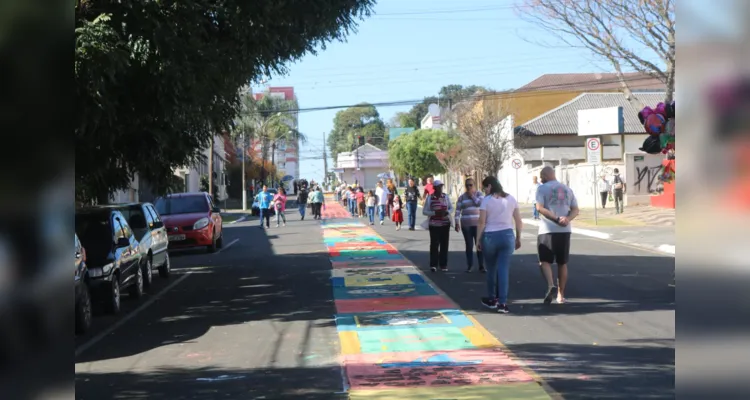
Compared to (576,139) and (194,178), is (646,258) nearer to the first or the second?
(576,139)

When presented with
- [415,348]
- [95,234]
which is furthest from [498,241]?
[95,234]

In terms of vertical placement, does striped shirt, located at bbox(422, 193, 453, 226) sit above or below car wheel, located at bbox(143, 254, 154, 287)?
above

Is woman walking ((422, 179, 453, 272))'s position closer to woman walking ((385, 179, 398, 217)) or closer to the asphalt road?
the asphalt road

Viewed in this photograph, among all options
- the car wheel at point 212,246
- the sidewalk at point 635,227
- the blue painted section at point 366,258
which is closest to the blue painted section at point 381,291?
the blue painted section at point 366,258

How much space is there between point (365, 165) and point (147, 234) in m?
107

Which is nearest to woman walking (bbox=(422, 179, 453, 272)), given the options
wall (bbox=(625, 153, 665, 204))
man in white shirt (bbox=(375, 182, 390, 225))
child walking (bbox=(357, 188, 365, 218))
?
man in white shirt (bbox=(375, 182, 390, 225))

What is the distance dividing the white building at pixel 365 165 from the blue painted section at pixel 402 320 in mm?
106947

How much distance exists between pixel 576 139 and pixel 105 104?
162 ft

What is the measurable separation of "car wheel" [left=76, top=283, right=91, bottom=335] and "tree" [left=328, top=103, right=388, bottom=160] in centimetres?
12439

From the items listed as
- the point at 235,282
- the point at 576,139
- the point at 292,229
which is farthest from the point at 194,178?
→ the point at 235,282

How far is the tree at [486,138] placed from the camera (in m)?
50.3

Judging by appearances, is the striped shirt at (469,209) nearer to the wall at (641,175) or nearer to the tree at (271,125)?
the wall at (641,175)

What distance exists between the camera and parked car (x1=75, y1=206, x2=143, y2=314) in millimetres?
12125

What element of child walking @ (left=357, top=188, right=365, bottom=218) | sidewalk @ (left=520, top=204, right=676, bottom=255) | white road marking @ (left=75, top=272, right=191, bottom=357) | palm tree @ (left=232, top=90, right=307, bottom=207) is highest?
palm tree @ (left=232, top=90, right=307, bottom=207)
